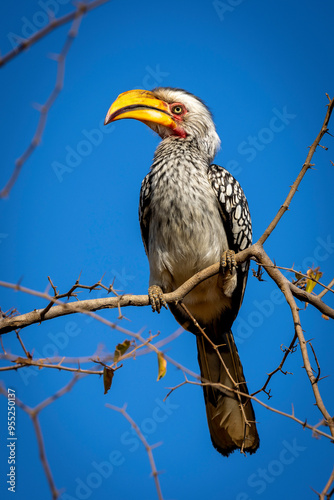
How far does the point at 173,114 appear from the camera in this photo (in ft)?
15.6

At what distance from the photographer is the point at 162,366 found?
245 cm

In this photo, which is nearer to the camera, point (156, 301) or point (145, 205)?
point (156, 301)

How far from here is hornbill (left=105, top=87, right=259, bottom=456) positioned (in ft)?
13.2

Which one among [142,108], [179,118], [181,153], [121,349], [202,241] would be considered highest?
[142,108]

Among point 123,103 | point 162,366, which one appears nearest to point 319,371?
point 162,366

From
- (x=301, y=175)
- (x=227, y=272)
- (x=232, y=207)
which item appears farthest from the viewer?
(x=232, y=207)

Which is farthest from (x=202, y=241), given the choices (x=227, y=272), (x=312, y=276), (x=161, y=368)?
(x=161, y=368)

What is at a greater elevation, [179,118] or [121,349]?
[179,118]

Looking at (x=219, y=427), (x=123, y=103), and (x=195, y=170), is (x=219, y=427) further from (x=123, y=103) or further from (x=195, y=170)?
(x=123, y=103)

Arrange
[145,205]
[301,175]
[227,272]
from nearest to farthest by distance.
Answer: [301,175] < [227,272] < [145,205]

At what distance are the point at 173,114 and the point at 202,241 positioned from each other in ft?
4.40

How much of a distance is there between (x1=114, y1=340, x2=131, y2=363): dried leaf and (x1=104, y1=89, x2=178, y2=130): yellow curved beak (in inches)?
94.1

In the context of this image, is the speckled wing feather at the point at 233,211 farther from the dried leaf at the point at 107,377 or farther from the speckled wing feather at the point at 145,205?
the dried leaf at the point at 107,377

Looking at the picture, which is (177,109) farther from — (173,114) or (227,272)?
(227,272)
